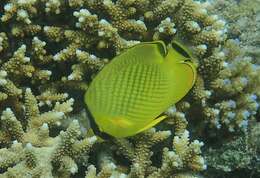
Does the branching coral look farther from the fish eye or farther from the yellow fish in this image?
the fish eye

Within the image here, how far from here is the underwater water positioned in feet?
8.66

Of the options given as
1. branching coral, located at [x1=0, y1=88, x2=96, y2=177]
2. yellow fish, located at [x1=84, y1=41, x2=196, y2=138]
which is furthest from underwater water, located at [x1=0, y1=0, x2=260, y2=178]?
yellow fish, located at [x1=84, y1=41, x2=196, y2=138]

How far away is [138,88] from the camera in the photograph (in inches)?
75.0

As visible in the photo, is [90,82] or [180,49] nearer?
[180,49]

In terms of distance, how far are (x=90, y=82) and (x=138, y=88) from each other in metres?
0.71

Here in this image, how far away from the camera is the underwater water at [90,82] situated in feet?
8.66

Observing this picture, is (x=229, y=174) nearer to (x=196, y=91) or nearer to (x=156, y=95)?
(x=196, y=91)

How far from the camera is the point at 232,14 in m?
3.81

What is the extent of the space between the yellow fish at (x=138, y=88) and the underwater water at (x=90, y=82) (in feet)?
1.87

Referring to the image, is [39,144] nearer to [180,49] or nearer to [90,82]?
[90,82]

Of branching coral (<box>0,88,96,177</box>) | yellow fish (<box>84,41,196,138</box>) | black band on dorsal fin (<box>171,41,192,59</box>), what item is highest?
black band on dorsal fin (<box>171,41,192,59</box>)

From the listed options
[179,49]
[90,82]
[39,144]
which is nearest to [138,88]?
[179,49]

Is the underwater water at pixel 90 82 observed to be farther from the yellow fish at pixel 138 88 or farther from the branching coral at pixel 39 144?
the yellow fish at pixel 138 88

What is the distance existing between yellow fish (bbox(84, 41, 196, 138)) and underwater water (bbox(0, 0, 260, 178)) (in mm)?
571
